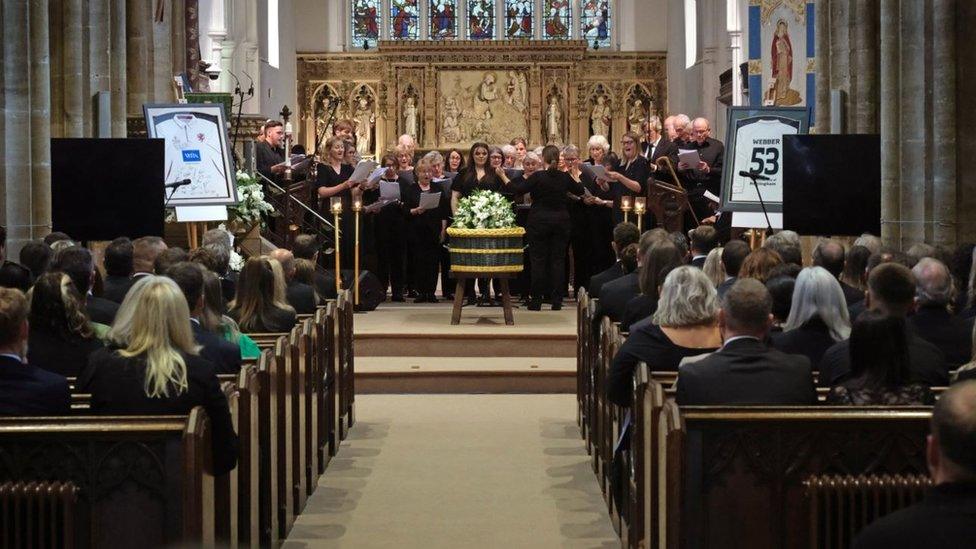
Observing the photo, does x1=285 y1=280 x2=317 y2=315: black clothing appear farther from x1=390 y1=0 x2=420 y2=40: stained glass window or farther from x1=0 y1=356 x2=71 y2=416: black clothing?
x1=390 y1=0 x2=420 y2=40: stained glass window

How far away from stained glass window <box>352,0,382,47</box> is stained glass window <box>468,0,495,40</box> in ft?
5.23

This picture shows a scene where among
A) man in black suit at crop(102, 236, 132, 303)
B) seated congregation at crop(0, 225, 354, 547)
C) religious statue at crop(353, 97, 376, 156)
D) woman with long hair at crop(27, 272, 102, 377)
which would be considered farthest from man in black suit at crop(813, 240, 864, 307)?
religious statue at crop(353, 97, 376, 156)

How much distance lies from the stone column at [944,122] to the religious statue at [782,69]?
4511mm

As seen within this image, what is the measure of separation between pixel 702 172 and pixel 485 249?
9.38ft

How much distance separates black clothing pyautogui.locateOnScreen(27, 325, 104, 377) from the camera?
218 inches

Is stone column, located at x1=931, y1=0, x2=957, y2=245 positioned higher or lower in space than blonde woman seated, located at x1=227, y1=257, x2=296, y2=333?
higher

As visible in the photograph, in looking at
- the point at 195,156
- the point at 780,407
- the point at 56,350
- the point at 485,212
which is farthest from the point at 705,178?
the point at 780,407

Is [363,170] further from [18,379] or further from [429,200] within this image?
[18,379]

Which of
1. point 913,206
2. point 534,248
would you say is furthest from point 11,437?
point 534,248

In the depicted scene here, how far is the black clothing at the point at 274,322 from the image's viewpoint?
7297mm

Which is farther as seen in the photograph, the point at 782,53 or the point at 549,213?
the point at 782,53

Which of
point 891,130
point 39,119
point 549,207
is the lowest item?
point 549,207

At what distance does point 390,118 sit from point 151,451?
20012mm

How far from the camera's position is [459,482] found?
24.5 ft
